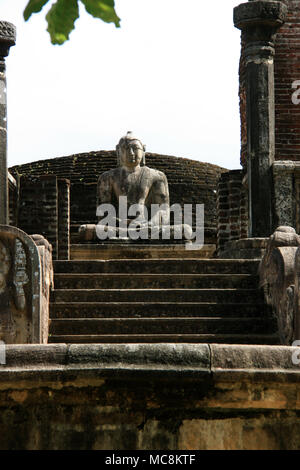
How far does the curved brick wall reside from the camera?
25.0 meters

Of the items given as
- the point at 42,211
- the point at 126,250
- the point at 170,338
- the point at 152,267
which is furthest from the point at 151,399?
the point at 42,211

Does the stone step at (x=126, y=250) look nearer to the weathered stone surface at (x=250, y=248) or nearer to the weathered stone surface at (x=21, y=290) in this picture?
the weathered stone surface at (x=250, y=248)

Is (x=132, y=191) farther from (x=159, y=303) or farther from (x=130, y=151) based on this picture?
(x=159, y=303)

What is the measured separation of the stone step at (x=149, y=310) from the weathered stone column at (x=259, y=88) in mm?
3673

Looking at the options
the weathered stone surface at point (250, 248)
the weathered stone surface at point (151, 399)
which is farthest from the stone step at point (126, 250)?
the weathered stone surface at point (151, 399)

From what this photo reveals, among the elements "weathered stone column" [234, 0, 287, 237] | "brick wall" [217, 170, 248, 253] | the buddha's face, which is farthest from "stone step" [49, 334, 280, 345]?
the buddha's face

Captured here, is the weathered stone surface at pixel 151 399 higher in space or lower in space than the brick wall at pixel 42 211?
lower

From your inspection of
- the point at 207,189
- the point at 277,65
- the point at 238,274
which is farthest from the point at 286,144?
the point at 207,189

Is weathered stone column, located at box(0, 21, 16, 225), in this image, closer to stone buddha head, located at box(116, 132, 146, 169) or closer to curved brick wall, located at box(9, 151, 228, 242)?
stone buddha head, located at box(116, 132, 146, 169)

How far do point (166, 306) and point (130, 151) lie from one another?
6.51m

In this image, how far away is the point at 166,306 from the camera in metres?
10.5

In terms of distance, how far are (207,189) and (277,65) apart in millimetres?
11531

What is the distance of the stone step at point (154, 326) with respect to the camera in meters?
10.2
